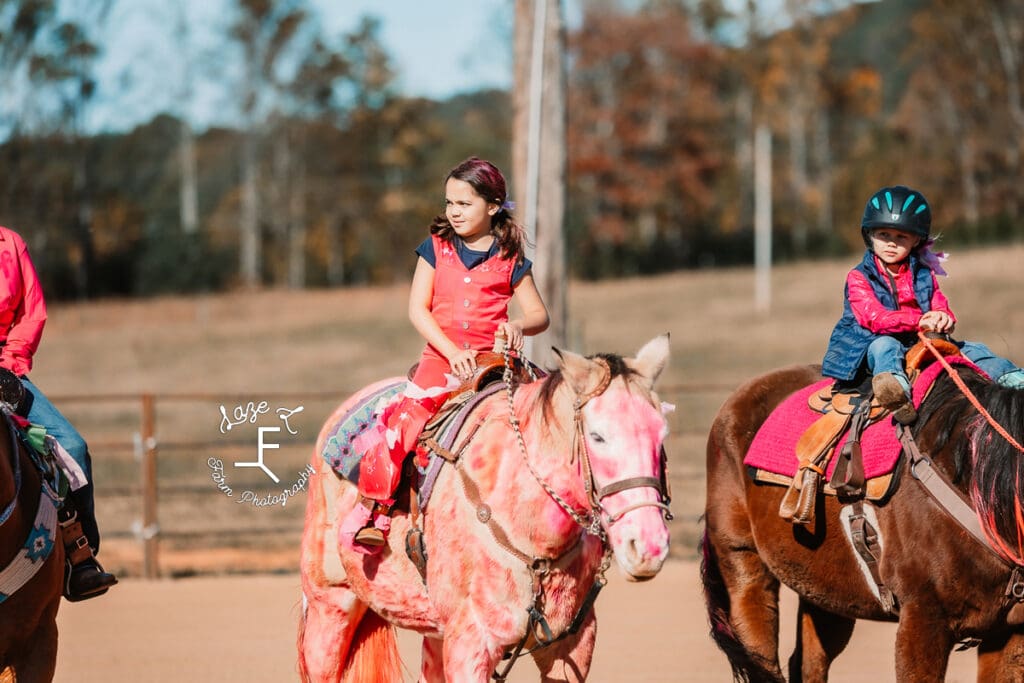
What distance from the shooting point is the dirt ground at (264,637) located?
24.6 feet

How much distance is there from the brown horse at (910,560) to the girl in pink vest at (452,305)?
155 cm

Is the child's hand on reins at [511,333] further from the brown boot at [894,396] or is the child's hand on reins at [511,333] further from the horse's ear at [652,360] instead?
the brown boot at [894,396]

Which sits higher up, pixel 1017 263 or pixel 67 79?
pixel 67 79

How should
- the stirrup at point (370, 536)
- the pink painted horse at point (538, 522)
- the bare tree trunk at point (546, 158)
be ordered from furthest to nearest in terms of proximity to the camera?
the bare tree trunk at point (546, 158) → the stirrup at point (370, 536) → the pink painted horse at point (538, 522)

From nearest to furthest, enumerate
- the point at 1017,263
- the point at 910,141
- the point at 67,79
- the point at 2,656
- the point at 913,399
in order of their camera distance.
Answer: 1. the point at 2,656
2. the point at 913,399
3. the point at 1017,263
4. the point at 67,79
5. the point at 910,141

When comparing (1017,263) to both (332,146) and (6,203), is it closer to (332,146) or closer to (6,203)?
(332,146)

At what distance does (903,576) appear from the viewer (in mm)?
4508

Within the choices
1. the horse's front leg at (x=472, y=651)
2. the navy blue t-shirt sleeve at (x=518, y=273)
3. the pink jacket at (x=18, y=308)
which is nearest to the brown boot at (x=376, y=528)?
the horse's front leg at (x=472, y=651)

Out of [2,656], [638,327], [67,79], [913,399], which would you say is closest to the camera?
[2,656]

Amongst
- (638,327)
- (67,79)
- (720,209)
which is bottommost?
(638,327)

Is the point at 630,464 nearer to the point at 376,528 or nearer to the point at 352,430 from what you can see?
the point at 376,528

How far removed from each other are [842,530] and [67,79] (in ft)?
123

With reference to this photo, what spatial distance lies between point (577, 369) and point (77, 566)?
8.22 feet

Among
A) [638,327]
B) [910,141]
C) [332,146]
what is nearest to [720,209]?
[910,141]
